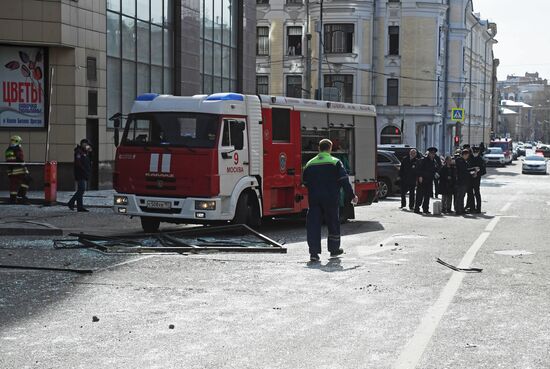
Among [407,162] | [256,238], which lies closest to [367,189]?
[407,162]

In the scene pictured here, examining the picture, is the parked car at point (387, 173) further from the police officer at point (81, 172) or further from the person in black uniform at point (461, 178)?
the police officer at point (81, 172)

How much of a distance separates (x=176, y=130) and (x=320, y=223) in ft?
14.3

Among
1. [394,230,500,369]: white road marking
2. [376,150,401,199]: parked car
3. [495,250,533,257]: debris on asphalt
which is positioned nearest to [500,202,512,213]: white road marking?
[376,150,401,199]: parked car

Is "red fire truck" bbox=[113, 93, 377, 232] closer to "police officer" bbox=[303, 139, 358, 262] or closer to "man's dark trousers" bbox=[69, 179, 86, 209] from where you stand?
"police officer" bbox=[303, 139, 358, 262]

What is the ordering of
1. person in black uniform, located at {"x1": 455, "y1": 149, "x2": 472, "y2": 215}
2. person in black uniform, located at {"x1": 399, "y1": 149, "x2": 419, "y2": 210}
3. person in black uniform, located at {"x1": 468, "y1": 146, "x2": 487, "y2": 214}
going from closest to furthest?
person in black uniform, located at {"x1": 455, "y1": 149, "x2": 472, "y2": 215} → person in black uniform, located at {"x1": 468, "y1": 146, "x2": 487, "y2": 214} → person in black uniform, located at {"x1": 399, "y1": 149, "x2": 419, "y2": 210}

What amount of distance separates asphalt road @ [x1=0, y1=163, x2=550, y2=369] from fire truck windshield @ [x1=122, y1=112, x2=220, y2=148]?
270 centimetres

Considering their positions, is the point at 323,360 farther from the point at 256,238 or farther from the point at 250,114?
the point at 250,114

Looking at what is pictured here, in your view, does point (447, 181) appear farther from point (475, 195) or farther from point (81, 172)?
point (81, 172)

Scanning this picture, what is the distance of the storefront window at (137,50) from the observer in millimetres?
29406

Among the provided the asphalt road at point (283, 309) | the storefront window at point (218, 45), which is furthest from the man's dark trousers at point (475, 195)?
the storefront window at point (218, 45)

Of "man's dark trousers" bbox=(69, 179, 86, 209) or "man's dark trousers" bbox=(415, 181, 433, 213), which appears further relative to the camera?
"man's dark trousers" bbox=(415, 181, 433, 213)

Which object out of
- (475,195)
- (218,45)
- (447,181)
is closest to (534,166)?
(218,45)

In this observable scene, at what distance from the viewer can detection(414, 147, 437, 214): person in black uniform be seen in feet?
78.2

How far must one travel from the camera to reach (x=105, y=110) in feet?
94.0
